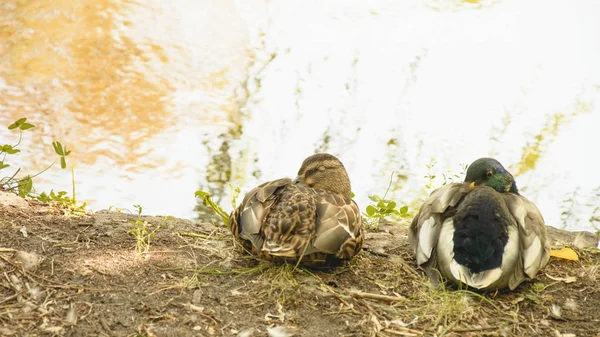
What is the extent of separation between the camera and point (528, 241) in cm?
416

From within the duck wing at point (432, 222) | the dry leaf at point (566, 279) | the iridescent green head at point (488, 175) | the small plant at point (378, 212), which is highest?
the iridescent green head at point (488, 175)

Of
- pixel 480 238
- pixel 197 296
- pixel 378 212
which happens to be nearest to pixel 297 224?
pixel 197 296

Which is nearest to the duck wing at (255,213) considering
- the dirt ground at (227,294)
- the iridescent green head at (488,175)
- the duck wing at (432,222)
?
the dirt ground at (227,294)

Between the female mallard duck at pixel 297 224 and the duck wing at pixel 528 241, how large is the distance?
3.17 feet

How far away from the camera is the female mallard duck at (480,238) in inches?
157

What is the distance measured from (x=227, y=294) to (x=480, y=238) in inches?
59.0

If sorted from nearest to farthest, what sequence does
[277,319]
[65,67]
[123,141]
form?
1. [277,319]
2. [123,141]
3. [65,67]

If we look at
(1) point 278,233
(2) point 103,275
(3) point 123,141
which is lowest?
(3) point 123,141

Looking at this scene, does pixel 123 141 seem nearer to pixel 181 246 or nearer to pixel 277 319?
pixel 181 246

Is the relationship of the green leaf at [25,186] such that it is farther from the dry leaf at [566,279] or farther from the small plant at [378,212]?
the dry leaf at [566,279]

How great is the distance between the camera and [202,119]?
8.02 meters

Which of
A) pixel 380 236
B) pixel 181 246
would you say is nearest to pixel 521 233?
pixel 380 236

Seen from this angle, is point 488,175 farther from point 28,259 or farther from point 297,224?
point 28,259

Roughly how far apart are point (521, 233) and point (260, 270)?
160cm
